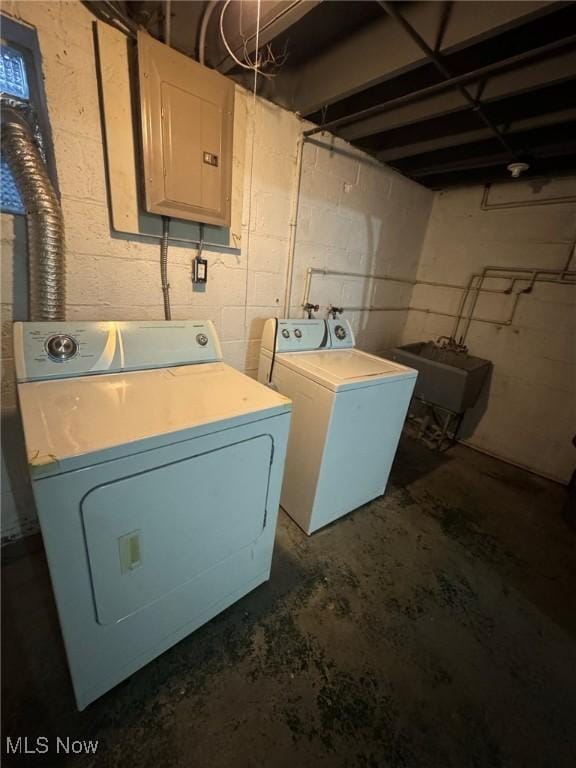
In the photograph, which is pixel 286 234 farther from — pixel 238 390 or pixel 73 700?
pixel 73 700

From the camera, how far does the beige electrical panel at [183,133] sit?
1130 millimetres

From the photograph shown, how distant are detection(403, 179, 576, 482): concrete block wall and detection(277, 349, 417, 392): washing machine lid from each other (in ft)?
4.66

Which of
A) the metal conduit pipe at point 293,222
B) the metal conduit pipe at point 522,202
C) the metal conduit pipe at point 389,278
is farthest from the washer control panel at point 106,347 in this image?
the metal conduit pipe at point 522,202

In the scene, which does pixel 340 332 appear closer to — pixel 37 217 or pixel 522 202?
pixel 37 217

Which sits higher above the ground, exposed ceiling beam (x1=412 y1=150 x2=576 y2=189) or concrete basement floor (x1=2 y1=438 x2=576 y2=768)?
exposed ceiling beam (x1=412 y1=150 x2=576 y2=189)

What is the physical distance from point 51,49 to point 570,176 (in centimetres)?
298

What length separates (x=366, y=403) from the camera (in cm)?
149

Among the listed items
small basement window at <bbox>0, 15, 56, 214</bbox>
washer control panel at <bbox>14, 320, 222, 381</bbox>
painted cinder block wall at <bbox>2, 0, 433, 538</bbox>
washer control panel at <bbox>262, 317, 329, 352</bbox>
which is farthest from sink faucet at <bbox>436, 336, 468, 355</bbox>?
small basement window at <bbox>0, 15, 56, 214</bbox>

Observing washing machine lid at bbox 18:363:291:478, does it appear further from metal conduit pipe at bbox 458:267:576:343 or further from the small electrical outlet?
metal conduit pipe at bbox 458:267:576:343

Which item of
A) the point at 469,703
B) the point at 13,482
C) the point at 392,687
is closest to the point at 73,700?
the point at 13,482

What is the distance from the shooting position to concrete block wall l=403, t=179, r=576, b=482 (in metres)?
2.22

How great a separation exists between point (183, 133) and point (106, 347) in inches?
36.1

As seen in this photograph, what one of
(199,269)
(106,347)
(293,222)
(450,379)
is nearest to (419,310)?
(450,379)

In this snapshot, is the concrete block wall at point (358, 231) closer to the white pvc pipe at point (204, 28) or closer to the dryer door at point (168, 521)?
the white pvc pipe at point (204, 28)
